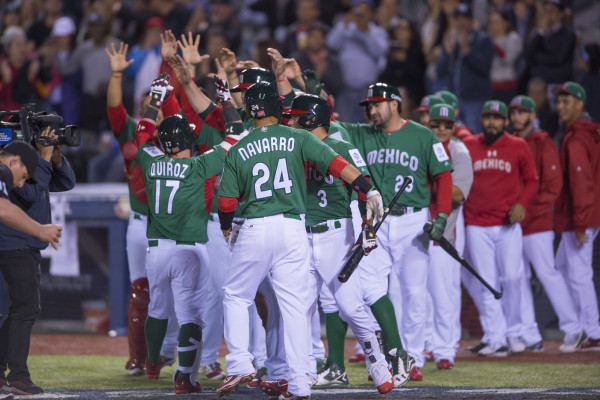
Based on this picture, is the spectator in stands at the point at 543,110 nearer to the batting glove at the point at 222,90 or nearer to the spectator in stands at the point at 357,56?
the spectator in stands at the point at 357,56

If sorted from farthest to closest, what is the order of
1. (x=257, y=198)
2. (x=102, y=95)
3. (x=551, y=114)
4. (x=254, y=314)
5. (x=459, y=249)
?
(x=102, y=95) → (x=551, y=114) → (x=459, y=249) → (x=254, y=314) → (x=257, y=198)

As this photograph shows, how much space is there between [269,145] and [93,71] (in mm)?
8263

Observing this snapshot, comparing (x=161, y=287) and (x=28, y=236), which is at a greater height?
(x=28, y=236)

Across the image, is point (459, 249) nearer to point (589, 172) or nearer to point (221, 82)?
point (589, 172)

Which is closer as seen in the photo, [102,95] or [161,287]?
[161,287]

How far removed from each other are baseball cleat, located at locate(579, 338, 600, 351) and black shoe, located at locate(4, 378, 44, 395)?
17.8 feet

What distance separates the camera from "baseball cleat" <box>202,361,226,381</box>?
289 inches

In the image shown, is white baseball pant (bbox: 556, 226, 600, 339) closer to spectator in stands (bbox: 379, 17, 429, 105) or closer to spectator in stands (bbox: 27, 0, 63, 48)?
spectator in stands (bbox: 379, 17, 429, 105)

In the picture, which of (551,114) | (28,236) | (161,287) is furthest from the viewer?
(551,114)

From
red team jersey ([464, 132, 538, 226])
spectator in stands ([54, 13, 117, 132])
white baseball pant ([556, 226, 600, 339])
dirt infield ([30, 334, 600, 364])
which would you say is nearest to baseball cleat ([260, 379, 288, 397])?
dirt infield ([30, 334, 600, 364])

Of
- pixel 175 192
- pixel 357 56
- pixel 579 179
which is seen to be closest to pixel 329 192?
pixel 175 192

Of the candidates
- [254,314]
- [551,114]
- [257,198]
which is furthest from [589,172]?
[257,198]

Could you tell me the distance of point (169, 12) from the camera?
1396cm

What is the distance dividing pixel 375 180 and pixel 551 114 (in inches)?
163
